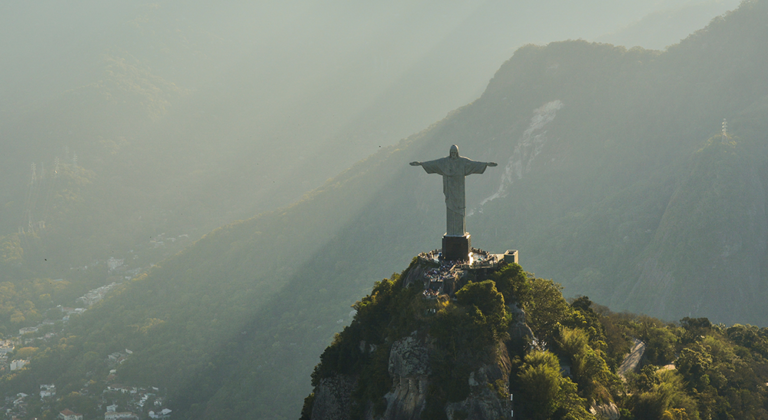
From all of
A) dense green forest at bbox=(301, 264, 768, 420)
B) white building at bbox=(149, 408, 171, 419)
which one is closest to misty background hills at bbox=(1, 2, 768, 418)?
white building at bbox=(149, 408, 171, 419)

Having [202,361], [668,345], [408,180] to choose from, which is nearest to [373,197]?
[408,180]

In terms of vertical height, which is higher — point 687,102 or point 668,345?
point 687,102

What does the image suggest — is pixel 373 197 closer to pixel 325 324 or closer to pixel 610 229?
pixel 325 324

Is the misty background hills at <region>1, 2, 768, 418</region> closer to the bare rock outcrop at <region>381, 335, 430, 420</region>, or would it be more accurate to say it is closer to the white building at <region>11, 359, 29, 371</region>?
the white building at <region>11, 359, 29, 371</region>

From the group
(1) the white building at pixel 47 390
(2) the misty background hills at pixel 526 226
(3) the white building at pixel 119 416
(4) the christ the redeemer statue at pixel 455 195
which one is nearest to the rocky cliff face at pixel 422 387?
(4) the christ the redeemer statue at pixel 455 195

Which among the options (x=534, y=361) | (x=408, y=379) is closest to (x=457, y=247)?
(x=534, y=361)

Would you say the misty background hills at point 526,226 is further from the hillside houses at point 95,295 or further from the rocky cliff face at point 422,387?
the rocky cliff face at point 422,387

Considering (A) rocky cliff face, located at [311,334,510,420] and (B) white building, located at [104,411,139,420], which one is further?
(B) white building, located at [104,411,139,420]

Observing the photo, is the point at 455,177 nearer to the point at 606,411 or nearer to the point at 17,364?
the point at 606,411
